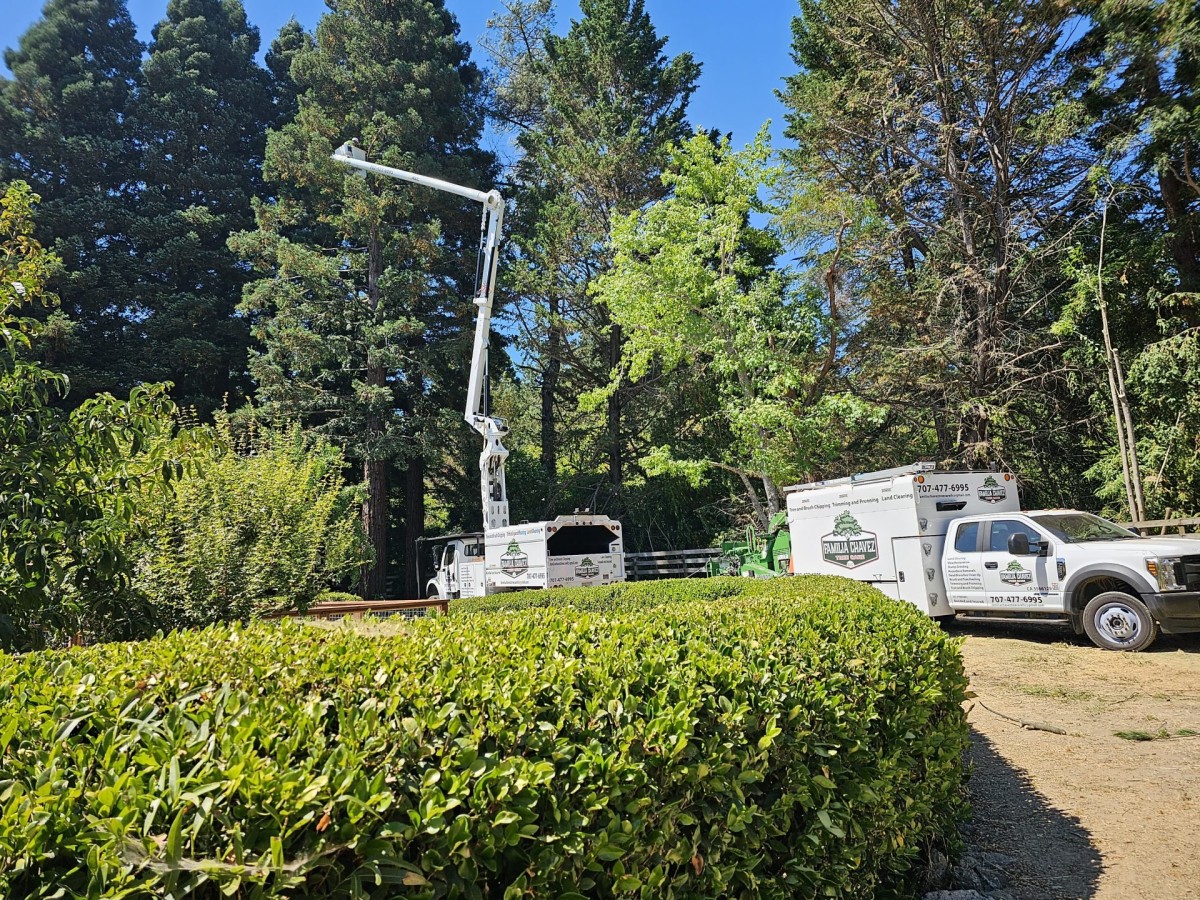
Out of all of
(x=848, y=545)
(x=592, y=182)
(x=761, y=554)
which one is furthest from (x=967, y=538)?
(x=592, y=182)

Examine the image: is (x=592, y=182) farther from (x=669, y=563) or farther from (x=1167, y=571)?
(x=1167, y=571)

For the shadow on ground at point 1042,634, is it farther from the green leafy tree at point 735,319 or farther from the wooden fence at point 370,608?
the wooden fence at point 370,608

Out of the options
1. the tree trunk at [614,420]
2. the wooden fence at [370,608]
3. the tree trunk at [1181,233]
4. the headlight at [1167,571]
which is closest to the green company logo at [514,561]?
the wooden fence at [370,608]

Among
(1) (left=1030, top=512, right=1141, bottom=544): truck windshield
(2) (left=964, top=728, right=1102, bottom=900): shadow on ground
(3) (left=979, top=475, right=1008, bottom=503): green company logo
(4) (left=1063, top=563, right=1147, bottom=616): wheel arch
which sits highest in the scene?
(3) (left=979, top=475, right=1008, bottom=503): green company logo

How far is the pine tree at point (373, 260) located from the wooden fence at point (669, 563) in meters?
7.55

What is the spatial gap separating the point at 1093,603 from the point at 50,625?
11160mm

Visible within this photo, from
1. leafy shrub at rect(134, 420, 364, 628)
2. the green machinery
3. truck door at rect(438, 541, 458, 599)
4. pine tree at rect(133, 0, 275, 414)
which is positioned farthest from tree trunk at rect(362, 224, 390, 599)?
leafy shrub at rect(134, 420, 364, 628)

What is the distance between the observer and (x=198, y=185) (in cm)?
2927

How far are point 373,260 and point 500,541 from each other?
13.6m

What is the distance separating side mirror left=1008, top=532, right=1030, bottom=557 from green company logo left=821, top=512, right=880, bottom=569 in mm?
2257

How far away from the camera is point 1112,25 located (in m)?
14.7

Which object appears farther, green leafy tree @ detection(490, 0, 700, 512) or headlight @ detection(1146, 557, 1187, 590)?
green leafy tree @ detection(490, 0, 700, 512)

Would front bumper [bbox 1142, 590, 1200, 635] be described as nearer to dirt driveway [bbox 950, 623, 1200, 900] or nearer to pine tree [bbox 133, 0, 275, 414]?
dirt driveway [bbox 950, 623, 1200, 900]

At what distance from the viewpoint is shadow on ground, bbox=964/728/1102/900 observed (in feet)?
12.2
